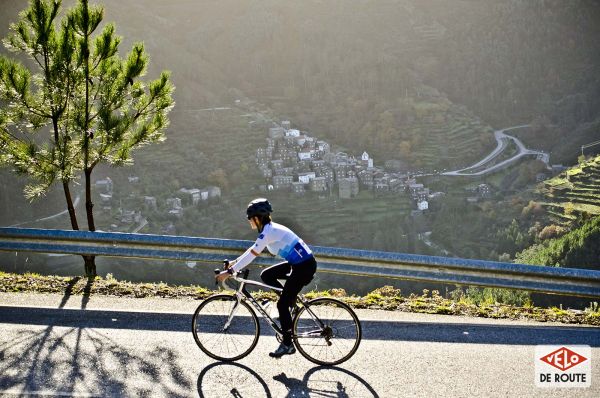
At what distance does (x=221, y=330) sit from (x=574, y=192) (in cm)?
7959

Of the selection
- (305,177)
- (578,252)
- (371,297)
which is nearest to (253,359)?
(371,297)

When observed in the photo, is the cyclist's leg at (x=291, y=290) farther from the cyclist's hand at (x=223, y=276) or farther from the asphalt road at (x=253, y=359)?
the cyclist's hand at (x=223, y=276)

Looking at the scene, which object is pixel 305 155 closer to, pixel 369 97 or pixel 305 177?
pixel 305 177

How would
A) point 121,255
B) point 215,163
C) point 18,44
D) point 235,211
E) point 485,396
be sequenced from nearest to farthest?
1. point 485,396
2. point 121,255
3. point 18,44
4. point 235,211
5. point 215,163

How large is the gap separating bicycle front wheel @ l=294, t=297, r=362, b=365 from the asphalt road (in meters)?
0.11

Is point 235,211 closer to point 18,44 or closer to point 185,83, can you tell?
point 185,83

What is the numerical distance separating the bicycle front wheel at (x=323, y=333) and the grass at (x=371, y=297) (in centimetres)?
145

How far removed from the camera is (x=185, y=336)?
18.9 ft

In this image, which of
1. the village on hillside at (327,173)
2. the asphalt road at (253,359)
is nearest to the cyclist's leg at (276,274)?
the asphalt road at (253,359)

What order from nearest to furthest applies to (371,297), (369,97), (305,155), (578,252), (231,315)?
(231,315) → (371,297) → (578,252) → (305,155) → (369,97)

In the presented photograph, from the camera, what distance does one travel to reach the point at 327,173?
89.3 meters

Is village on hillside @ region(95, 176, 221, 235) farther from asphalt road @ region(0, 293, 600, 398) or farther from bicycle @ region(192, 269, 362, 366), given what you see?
bicycle @ region(192, 269, 362, 366)

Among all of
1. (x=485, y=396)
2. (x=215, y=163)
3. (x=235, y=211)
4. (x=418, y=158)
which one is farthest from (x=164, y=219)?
(x=485, y=396)

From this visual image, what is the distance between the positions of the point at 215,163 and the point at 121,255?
276 ft
